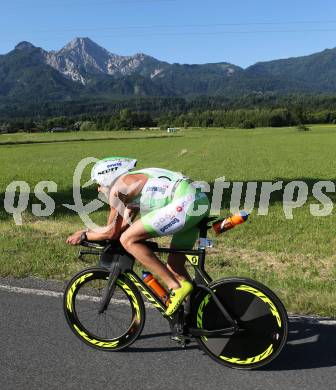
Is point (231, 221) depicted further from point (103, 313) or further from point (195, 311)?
point (103, 313)

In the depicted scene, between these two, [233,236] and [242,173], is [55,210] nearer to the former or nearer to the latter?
[233,236]

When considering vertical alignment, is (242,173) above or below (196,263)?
below

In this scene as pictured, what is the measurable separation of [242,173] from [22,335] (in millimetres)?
22799

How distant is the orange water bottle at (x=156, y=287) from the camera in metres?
4.51

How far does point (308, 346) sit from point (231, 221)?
1505 mm

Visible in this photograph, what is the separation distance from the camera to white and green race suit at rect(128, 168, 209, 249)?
14.0 ft

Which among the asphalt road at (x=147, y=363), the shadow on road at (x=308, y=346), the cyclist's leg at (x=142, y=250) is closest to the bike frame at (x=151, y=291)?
the cyclist's leg at (x=142, y=250)

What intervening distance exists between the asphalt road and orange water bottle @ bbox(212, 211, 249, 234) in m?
1.22

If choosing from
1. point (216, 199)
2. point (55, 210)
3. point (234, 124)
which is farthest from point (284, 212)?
point (234, 124)

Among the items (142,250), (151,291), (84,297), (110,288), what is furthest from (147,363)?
(142,250)

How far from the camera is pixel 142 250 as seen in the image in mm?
4375

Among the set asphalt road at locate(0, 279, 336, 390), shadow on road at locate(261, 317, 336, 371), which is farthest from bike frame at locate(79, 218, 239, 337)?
shadow on road at locate(261, 317, 336, 371)

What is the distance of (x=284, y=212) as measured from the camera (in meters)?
13.1

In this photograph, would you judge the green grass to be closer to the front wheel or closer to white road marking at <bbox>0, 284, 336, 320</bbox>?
white road marking at <bbox>0, 284, 336, 320</bbox>
